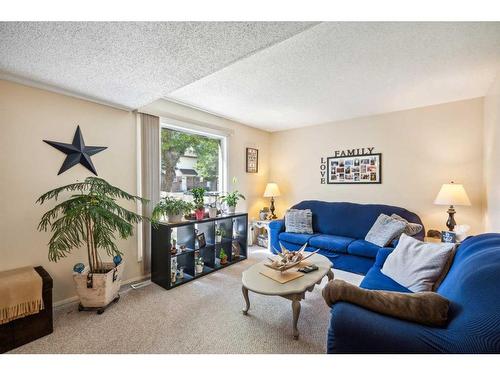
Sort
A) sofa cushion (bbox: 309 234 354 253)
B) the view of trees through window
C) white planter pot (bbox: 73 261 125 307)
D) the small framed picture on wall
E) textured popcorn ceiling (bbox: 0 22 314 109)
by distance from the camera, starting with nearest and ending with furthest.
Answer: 1. textured popcorn ceiling (bbox: 0 22 314 109)
2. white planter pot (bbox: 73 261 125 307)
3. sofa cushion (bbox: 309 234 354 253)
4. the view of trees through window
5. the small framed picture on wall

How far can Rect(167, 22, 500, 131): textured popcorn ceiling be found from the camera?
166cm

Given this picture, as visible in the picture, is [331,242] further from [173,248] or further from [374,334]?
[374,334]

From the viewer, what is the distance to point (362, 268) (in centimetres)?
291

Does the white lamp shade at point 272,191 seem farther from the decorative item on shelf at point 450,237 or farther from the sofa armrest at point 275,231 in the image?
the decorative item on shelf at point 450,237

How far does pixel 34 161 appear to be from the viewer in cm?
206

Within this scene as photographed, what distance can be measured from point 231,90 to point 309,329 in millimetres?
2662

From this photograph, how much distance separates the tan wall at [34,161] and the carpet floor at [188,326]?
61 centimetres

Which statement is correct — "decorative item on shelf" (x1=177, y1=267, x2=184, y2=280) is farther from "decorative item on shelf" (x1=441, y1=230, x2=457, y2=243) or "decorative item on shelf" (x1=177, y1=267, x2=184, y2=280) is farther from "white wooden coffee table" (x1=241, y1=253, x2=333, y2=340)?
"decorative item on shelf" (x1=441, y1=230, x2=457, y2=243)

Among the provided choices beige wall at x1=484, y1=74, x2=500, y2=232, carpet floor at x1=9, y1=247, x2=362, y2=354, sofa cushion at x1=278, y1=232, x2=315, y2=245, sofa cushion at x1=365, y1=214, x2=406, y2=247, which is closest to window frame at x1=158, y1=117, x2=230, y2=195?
sofa cushion at x1=278, y1=232, x2=315, y2=245

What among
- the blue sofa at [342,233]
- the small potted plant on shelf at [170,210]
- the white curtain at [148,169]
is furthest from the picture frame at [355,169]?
the white curtain at [148,169]

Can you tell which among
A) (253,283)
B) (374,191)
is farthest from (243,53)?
(374,191)

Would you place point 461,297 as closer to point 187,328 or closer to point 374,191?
point 187,328

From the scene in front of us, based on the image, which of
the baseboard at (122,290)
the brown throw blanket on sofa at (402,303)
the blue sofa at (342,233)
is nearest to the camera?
the brown throw blanket on sofa at (402,303)

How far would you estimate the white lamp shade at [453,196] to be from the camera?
2.65 meters
